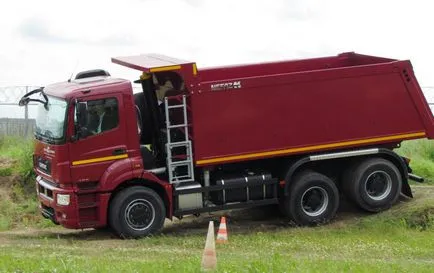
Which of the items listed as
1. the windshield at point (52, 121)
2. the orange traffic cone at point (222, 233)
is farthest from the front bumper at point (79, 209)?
the orange traffic cone at point (222, 233)

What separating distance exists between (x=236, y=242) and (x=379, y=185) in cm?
363

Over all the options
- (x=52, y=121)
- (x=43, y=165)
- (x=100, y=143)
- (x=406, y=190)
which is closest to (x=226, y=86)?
(x=100, y=143)

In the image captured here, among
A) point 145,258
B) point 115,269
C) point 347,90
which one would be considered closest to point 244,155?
point 347,90

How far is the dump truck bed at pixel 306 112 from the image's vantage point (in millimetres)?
13625

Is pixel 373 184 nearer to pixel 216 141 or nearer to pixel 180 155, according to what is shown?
pixel 216 141

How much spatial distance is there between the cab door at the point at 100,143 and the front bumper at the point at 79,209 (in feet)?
1.00

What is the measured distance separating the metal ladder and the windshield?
181 centimetres

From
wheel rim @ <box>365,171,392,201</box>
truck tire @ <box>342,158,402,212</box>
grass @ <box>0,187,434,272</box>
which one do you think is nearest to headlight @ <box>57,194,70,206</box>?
grass @ <box>0,187,434,272</box>

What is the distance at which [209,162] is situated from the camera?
1366 centimetres

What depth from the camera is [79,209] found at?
1317 cm

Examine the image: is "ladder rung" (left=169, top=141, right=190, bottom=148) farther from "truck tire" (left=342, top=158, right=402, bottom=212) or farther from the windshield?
"truck tire" (left=342, top=158, right=402, bottom=212)

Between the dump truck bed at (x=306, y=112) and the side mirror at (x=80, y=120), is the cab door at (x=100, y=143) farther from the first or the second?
the dump truck bed at (x=306, y=112)

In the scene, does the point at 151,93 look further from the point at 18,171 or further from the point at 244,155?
the point at 18,171

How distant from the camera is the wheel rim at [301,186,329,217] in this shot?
47.9ft
